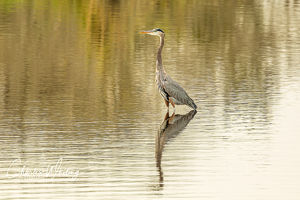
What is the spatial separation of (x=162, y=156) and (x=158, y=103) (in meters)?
5.10

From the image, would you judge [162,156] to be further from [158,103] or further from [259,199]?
[158,103]

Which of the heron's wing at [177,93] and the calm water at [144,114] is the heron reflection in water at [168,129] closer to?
the calm water at [144,114]

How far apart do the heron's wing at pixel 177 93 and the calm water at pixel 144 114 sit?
0.70ft

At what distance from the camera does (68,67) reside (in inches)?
930

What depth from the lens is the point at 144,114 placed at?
17.1 metres

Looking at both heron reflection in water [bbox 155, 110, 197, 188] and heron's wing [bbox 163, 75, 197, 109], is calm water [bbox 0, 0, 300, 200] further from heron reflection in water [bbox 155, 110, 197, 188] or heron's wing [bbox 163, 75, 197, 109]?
heron's wing [bbox 163, 75, 197, 109]

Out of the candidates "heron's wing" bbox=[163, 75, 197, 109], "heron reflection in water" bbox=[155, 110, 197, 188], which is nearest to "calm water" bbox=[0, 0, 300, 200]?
"heron reflection in water" bbox=[155, 110, 197, 188]

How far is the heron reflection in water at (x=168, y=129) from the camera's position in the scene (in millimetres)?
14039

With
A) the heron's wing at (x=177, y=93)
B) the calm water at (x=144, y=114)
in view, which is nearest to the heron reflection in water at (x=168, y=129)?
the calm water at (x=144, y=114)

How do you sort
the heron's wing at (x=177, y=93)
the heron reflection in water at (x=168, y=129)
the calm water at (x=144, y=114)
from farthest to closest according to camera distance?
the heron's wing at (x=177, y=93)
the heron reflection in water at (x=168, y=129)
the calm water at (x=144, y=114)

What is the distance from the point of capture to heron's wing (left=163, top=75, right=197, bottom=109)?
58.2 feet

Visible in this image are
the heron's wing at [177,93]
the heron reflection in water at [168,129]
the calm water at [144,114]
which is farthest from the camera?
the heron's wing at [177,93]

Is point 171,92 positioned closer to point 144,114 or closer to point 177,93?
point 177,93

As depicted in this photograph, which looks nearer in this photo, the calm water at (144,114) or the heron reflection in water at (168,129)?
the calm water at (144,114)
